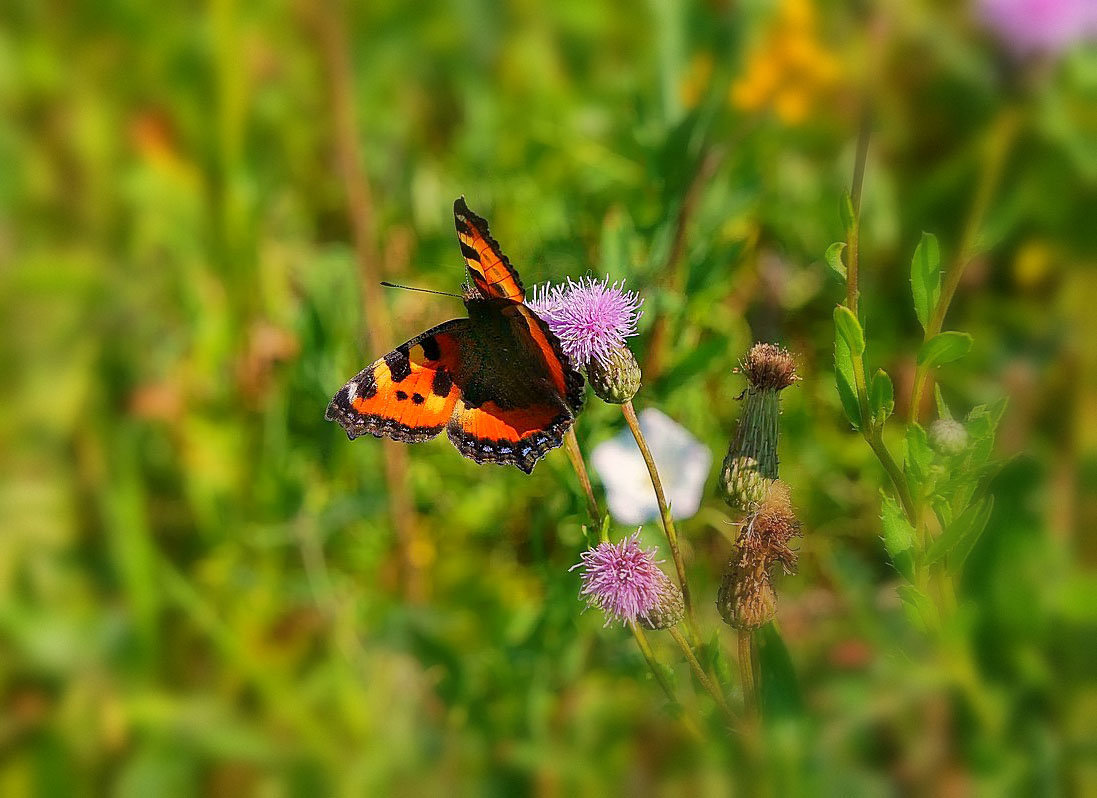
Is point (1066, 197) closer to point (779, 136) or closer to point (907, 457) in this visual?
point (779, 136)

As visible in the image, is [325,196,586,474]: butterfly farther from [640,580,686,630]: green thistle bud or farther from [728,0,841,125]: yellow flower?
[728,0,841,125]: yellow flower

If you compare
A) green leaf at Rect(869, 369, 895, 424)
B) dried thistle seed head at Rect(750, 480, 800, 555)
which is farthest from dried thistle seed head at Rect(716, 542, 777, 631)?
green leaf at Rect(869, 369, 895, 424)

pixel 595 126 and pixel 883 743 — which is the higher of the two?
pixel 595 126

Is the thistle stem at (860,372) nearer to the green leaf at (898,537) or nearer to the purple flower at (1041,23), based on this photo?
the green leaf at (898,537)

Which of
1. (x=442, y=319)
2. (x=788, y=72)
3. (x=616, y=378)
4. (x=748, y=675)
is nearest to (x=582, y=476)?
(x=616, y=378)

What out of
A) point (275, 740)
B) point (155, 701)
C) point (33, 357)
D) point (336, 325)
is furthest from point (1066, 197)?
point (33, 357)

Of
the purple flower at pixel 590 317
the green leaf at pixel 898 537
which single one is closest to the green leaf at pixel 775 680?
the green leaf at pixel 898 537
